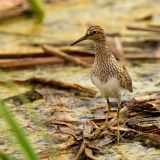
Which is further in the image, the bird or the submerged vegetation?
the bird

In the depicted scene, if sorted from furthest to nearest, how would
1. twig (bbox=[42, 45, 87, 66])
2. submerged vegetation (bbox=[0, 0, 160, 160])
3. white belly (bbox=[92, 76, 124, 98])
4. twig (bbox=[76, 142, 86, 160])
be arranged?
twig (bbox=[42, 45, 87, 66])
white belly (bbox=[92, 76, 124, 98])
submerged vegetation (bbox=[0, 0, 160, 160])
twig (bbox=[76, 142, 86, 160])

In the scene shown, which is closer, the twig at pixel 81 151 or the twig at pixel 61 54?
the twig at pixel 81 151

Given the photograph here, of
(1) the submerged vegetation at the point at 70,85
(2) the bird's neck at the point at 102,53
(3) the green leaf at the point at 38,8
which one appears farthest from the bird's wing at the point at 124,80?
(3) the green leaf at the point at 38,8

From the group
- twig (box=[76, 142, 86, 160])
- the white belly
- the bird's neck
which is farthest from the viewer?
the bird's neck

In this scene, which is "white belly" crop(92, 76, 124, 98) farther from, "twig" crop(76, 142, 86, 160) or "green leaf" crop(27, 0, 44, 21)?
"green leaf" crop(27, 0, 44, 21)

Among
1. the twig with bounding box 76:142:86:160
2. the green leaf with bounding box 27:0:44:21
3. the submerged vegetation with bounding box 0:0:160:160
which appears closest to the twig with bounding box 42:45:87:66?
→ the submerged vegetation with bounding box 0:0:160:160

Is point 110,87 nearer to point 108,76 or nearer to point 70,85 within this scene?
point 108,76

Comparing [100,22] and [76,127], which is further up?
[100,22]

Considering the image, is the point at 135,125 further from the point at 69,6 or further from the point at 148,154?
the point at 69,6

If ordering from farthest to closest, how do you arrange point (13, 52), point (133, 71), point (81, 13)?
1. point (81, 13)
2. point (13, 52)
3. point (133, 71)

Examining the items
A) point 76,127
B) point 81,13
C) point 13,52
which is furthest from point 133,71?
point 81,13

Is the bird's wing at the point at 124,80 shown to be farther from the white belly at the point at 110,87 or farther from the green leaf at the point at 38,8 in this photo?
the green leaf at the point at 38,8
